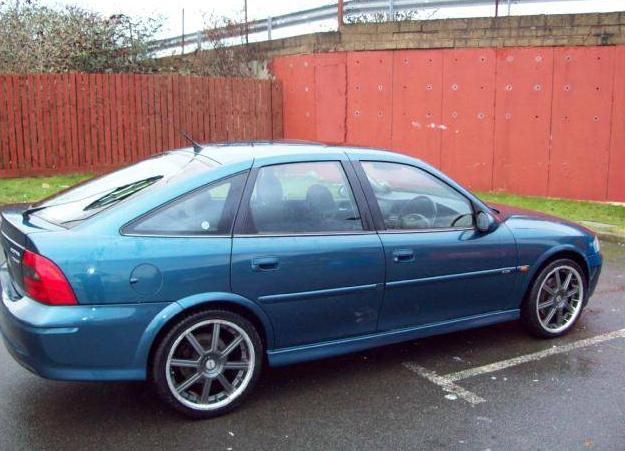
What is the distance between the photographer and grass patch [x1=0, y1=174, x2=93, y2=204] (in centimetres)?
1038

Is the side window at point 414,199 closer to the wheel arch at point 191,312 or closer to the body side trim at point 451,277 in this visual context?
the body side trim at point 451,277

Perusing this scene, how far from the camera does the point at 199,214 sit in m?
3.64

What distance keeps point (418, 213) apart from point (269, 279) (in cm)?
126

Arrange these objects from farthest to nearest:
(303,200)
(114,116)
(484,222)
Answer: (114,116) → (484,222) → (303,200)

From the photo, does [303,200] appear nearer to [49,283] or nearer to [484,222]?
[484,222]

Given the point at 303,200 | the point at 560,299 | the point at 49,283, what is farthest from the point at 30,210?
the point at 560,299

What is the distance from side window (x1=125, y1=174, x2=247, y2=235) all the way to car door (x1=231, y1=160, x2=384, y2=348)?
0.25 ft

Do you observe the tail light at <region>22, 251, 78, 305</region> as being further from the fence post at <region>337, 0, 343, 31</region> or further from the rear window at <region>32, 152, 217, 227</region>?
the fence post at <region>337, 0, 343, 31</region>

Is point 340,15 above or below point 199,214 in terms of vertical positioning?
above

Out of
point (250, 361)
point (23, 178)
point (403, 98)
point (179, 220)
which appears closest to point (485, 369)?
point (250, 361)

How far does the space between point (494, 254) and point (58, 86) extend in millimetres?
10417

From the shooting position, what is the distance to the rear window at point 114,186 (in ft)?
12.2

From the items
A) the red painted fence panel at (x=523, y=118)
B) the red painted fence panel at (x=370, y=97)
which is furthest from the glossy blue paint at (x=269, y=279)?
the red painted fence panel at (x=370, y=97)

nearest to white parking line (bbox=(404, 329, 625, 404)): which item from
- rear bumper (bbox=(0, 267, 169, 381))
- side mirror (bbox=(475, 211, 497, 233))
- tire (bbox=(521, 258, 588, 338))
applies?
tire (bbox=(521, 258, 588, 338))
